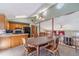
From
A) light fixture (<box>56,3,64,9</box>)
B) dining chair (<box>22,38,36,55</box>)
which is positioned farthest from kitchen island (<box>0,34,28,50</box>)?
light fixture (<box>56,3,64,9</box>)

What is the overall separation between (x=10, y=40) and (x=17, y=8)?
Result: 560 mm

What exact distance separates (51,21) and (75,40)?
0.52 meters

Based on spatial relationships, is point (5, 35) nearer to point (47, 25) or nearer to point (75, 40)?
point (47, 25)

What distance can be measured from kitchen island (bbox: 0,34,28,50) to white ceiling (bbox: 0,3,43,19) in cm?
33

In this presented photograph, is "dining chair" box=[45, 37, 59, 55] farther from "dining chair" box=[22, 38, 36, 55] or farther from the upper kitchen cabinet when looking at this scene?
the upper kitchen cabinet

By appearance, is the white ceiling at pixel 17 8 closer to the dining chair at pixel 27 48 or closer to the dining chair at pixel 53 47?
the dining chair at pixel 27 48

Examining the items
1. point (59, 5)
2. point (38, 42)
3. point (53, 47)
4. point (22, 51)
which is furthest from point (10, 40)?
point (59, 5)

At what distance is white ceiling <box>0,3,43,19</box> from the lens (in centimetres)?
193

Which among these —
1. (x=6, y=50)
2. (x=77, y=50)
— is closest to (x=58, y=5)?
(x=77, y=50)

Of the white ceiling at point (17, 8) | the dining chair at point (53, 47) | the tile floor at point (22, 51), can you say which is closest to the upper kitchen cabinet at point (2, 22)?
the white ceiling at point (17, 8)

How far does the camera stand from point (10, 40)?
6.52 feet

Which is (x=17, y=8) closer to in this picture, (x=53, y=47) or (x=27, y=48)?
(x=27, y=48)

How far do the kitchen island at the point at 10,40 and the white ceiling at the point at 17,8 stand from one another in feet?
1.09

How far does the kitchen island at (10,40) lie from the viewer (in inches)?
76.4
